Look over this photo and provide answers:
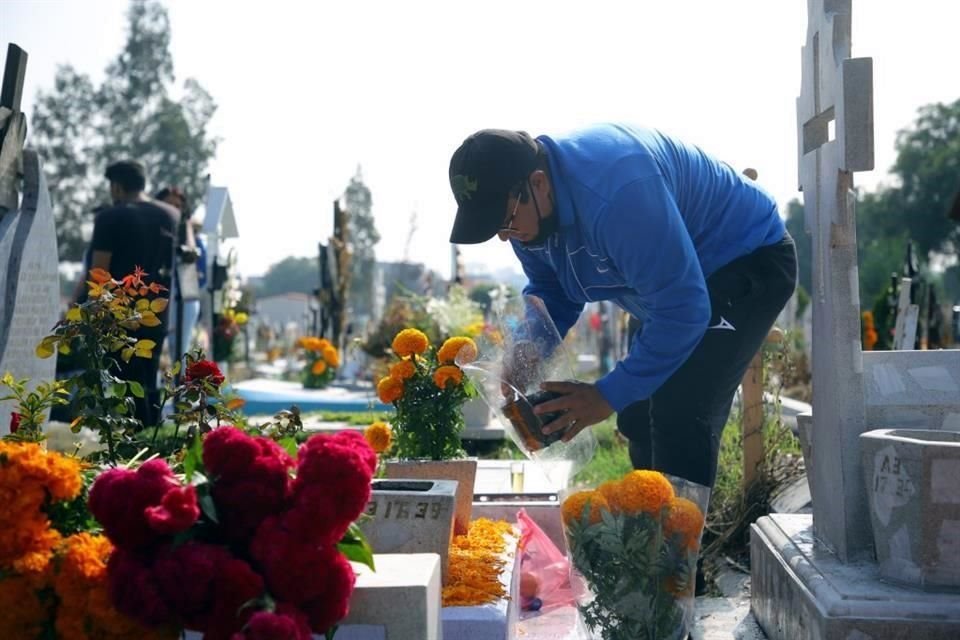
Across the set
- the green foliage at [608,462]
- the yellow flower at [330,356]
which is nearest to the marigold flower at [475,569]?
the green foliage at [608,462]

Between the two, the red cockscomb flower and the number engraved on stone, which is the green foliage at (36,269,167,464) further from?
the number engraved on stone

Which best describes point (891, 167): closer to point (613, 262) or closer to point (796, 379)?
point (796, 379)

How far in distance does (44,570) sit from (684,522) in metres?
1.55

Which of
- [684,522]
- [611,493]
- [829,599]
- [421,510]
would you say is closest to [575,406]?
[611,493]

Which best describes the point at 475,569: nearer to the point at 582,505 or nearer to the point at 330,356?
the point at 582,505

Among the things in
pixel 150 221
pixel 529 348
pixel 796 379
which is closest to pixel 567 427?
pixel 529 348

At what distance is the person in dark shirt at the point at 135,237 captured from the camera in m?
6.73

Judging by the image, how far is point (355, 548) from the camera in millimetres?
1956

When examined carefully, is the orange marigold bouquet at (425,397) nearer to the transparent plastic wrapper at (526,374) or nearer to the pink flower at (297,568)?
the transparent plastic wrapper at (526,374)

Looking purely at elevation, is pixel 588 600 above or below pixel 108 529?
below

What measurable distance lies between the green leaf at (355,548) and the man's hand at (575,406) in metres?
0.98

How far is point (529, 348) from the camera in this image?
3227 millimetres

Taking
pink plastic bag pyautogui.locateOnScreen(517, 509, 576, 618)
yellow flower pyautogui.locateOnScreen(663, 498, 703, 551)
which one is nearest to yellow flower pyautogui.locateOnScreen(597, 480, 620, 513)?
yellow flower pyautogui.locateOnScreen(663, 498, 703, 551)

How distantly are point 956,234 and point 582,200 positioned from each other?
181 feet
